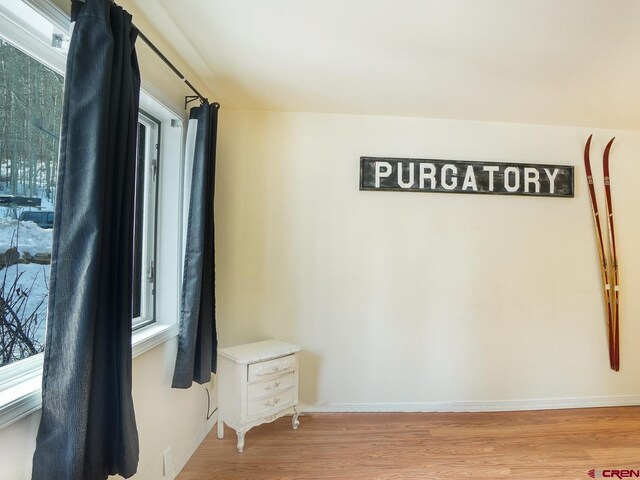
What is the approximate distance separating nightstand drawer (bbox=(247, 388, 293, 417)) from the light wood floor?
8.9 inches

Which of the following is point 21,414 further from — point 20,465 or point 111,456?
point 111,456

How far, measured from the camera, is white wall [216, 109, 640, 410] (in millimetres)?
2441

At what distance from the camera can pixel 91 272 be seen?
983mm

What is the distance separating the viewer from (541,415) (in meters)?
2.45

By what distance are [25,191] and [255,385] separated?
1.56 metres

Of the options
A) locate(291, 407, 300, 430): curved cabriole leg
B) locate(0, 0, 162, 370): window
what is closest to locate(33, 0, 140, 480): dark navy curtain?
locate(0, 0, 162, 370): window

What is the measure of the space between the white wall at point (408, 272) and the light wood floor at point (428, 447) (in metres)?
0.16

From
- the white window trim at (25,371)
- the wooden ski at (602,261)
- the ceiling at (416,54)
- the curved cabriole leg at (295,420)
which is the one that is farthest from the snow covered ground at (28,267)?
the wooden ski at (602,261)

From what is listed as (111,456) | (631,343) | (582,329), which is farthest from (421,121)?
(111,456)

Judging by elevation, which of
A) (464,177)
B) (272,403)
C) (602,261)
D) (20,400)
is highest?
(464,177)

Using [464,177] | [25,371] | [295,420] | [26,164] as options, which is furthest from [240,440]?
[464,177]

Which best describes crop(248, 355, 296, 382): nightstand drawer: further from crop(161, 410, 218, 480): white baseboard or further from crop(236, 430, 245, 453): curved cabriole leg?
crop(161, 410, 218, 480): white baseboard

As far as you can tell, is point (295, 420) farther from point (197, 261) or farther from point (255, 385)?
point (197, 261)

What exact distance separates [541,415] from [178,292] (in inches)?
113
